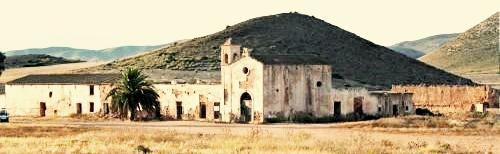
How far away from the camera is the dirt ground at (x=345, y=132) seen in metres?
45.2

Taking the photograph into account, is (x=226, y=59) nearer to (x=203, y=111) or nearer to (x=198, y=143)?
(x=203, y=111)

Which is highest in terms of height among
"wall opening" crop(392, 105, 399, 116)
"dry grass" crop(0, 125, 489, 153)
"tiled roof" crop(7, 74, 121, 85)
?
"tiled roof" crop(7, 74, 121, 85)

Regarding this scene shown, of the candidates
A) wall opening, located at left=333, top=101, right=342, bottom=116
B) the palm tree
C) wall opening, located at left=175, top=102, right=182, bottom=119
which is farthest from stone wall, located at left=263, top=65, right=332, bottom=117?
the palm tree

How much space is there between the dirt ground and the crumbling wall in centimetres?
1532

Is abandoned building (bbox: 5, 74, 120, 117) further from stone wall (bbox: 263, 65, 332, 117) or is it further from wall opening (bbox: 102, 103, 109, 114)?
stone wall (bbox: 263, 65, 332, 117)

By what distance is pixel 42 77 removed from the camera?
7625 centimetres

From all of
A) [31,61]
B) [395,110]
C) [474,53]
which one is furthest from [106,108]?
[474,53]

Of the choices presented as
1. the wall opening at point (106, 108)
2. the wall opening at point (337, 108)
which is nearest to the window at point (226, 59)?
the wall opening at point (337, 108)

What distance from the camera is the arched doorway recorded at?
205 ft

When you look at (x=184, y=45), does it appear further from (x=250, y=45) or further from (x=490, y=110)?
(x=490, y=110)

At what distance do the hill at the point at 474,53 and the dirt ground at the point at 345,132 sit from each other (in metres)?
94.8

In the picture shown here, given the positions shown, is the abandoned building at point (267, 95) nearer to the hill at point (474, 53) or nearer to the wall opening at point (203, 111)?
the wall opening at point (203, 111)

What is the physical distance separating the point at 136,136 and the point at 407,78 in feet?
186

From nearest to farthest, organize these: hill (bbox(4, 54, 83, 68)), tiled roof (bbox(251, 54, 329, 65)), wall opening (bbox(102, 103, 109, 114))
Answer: tiled roof (bbox(251, 54, 329, 65)) < wall opening (bbox(102, 103, 109, 114)) < hill (bbox(4, 54, 83, 68))
